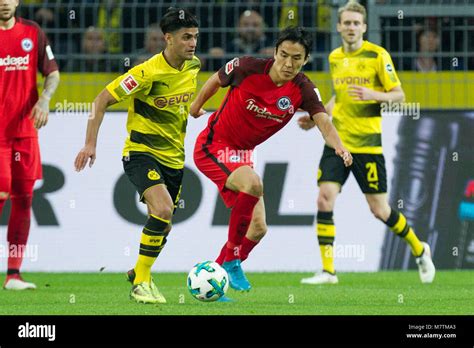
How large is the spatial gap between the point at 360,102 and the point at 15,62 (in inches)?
124

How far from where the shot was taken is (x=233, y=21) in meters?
13.3

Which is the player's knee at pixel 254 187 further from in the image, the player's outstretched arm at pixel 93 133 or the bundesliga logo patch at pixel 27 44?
the bundesliga logo patch at pixel 27 44

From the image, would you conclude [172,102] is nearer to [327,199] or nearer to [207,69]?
[327,199]

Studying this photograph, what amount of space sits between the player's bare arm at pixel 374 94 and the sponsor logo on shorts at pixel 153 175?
248cm

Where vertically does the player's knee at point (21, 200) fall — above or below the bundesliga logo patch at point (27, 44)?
below

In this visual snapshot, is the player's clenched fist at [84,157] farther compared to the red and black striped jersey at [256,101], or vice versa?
the red and black striped jersey at [256,101]

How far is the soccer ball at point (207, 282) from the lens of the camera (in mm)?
8930

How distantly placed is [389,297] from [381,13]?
4.31 metres

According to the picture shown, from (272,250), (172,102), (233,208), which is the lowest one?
(272,250)

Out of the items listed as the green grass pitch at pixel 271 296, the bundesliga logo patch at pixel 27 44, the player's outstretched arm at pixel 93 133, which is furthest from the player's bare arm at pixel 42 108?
the green grass pitch at pixel 271 296

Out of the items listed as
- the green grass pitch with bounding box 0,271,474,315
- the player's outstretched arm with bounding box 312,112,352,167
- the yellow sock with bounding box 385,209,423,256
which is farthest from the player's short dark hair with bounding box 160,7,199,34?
the yellow sock with bounding box 385,209,423,256

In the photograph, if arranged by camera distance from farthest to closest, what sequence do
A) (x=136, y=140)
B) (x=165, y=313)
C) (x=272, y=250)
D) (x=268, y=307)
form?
(x=272, y=250) → (x=136, y=140) → (x=268, y=307) → (x=165, y=313)

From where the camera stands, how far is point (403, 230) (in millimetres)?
11727

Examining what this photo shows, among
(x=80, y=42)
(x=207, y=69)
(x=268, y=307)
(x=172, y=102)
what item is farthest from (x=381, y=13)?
(x=268, y=307)
